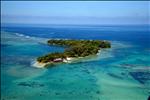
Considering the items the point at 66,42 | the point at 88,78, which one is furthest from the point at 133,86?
the point at 66,42

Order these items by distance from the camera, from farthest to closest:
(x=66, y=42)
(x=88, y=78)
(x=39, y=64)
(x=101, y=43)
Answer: (x=66, y=42), (x=101, y=43), (x=39, y=64), (x=88, y=78)

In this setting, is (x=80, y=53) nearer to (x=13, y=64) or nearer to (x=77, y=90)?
(x=13, y=64)

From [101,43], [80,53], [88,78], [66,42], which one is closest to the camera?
[88,78]

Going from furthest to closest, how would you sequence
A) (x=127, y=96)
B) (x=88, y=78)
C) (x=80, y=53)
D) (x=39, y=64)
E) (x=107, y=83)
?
1. (x=80, y=53)
2. (x=39, y=64)
3. (x=88, y=78)
4. (x=107, y=83)
5. (x=127, y=96)

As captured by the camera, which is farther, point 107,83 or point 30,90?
point 107,83

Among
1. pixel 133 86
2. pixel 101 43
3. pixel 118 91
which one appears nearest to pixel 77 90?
pixel 118 91

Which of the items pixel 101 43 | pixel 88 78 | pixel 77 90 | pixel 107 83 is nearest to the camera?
pixel 77 90

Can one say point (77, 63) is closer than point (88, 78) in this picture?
No

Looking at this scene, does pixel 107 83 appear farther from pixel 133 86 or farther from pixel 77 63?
pixel 77 63

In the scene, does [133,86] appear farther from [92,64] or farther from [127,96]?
[92,64]
